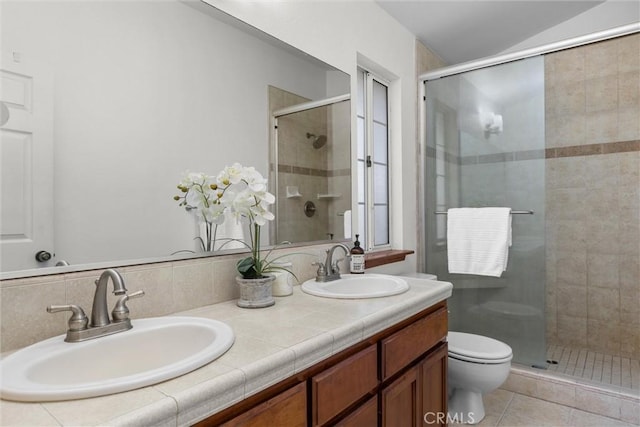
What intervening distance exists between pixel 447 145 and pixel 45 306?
2.44 m

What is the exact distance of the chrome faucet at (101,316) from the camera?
0.85 meters

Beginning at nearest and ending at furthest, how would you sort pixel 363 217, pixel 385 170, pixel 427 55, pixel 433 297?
1. pixel 433 297
2. pixel 363 217
3. pixel 385 170
4. pixel 427 55

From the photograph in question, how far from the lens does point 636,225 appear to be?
2.63 m

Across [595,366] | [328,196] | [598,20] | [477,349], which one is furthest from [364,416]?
[598,20]

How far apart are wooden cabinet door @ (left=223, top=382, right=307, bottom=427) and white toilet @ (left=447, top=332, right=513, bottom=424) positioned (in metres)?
1.29

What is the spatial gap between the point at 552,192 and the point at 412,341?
86.8 inches

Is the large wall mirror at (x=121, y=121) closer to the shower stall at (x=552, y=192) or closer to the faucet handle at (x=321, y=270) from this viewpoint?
the faucet handle at (x=321, y=270)

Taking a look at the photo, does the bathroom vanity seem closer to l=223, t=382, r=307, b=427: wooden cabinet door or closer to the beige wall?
l=223, t=382, r=307, b=427: wooden cabinet door

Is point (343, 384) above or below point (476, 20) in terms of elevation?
below

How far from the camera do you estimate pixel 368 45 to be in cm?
219

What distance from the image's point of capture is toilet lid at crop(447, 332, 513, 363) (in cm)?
189

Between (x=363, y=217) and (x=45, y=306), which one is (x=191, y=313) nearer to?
(x=45, y=306)

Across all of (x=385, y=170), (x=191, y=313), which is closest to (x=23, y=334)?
(x=191, y=313)

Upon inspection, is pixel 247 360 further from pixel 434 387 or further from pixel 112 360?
pixel 434 387
